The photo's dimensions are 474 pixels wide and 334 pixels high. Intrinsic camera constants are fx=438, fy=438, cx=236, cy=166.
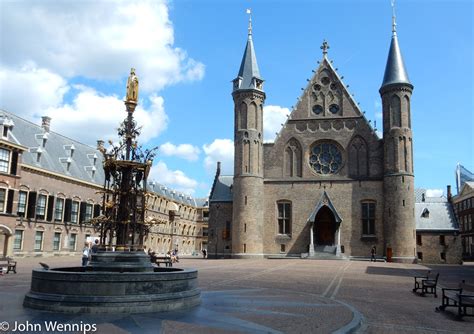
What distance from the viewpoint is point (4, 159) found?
125 ft

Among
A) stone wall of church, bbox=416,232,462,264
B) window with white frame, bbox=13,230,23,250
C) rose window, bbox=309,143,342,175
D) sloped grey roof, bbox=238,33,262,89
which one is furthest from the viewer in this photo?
sloped grey roof, bbox=238,33,262,89

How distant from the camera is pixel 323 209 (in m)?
47.9

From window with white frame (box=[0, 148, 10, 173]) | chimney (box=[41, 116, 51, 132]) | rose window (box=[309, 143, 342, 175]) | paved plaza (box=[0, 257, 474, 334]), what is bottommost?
paved plaza (box=[0, 257, 474, 334])

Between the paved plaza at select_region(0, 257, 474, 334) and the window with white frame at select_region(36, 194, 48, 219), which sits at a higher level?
the window with white frame at select_region(36, 194, 48, 219)

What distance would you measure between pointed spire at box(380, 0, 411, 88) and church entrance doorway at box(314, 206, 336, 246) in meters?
15.3

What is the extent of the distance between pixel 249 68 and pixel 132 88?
3761cm


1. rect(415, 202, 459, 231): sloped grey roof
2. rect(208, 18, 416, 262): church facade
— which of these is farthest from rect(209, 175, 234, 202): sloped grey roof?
rect(415, 202, 459, 231): sloped grey roof

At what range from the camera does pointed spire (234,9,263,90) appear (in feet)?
165

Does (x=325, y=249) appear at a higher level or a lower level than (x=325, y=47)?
lower

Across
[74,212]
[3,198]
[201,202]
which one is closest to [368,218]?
[74,212]

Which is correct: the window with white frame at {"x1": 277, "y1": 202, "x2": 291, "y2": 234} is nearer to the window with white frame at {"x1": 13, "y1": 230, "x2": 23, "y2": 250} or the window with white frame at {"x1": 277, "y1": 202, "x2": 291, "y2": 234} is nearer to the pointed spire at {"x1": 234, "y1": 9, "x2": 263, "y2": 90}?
the pointed spire at {"x1": 234, "y1": 9, "x2": 263, "y2": 90}

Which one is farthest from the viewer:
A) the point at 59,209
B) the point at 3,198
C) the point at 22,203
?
the point at 59,209

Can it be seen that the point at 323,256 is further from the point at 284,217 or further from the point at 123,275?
the point at 123,275

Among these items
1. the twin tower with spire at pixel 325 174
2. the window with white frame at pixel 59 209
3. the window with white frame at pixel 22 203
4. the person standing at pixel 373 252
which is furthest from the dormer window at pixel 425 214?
the window with white frame at pixel 22 203
